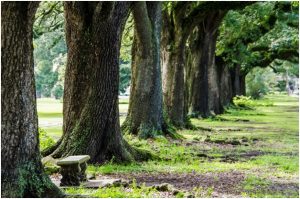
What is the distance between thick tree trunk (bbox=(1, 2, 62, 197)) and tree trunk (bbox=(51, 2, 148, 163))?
192 inches

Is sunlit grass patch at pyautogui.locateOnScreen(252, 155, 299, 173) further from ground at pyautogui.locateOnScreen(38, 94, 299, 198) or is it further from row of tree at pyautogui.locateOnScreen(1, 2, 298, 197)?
row of tree at pyautogui.locateOnScreen(1, 2, 298, 197)

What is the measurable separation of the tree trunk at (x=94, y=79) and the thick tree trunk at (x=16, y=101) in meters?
4.87

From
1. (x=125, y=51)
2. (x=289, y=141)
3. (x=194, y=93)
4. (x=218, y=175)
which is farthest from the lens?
(x=125, y=51)

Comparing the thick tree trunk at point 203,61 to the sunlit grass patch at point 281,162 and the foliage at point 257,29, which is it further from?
the sunlit grass patch at point 281,162

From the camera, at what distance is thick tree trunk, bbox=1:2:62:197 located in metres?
7.63

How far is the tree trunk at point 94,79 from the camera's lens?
1282cm

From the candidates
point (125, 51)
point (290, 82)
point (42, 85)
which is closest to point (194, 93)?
point (125, 51)

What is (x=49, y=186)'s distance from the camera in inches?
316

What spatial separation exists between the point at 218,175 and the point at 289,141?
8.94 m

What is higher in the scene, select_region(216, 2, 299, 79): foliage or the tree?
select_region(216, 2, 299, 79): foliage

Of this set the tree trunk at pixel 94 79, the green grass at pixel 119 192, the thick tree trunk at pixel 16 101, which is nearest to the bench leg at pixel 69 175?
the green grass at pixel 119 192

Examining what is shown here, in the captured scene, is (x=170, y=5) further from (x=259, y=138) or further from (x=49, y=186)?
(x=49, y=186)

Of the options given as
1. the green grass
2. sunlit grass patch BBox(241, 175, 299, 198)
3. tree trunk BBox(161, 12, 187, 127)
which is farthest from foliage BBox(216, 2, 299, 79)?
the green grass

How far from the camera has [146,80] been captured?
18.9 metres
